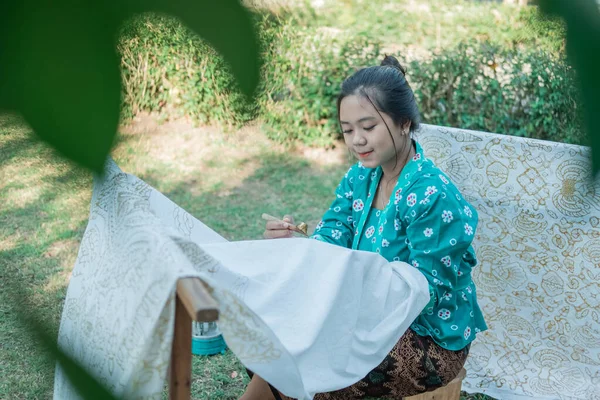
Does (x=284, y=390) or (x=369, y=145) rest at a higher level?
Answer: (x=369, y=145)

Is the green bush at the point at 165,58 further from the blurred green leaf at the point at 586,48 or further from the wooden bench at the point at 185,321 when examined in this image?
the wooden bench at the point at 185,321

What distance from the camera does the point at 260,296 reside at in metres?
1.72

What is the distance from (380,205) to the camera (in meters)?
→ 2.33

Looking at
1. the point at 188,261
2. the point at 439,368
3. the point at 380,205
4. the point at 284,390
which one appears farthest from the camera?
the point at 380,205

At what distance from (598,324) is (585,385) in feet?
0.82

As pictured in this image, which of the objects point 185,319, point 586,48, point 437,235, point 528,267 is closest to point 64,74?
point 586,48

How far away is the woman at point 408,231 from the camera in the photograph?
2.01m

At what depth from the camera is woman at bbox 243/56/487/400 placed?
2.01 m

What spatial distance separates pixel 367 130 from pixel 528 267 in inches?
38.5

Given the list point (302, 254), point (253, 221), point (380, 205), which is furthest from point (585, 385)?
point (253, 221)

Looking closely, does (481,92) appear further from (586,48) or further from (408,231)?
(586,48)

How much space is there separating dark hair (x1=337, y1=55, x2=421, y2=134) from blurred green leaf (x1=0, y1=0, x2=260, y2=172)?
183cm

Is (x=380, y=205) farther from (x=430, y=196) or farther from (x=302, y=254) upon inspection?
(x=302, y=254)

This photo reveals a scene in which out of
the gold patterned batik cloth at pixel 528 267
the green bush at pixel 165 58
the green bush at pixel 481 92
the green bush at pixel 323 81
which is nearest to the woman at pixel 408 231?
the gold patterned batik cloth at pixel 528 267
